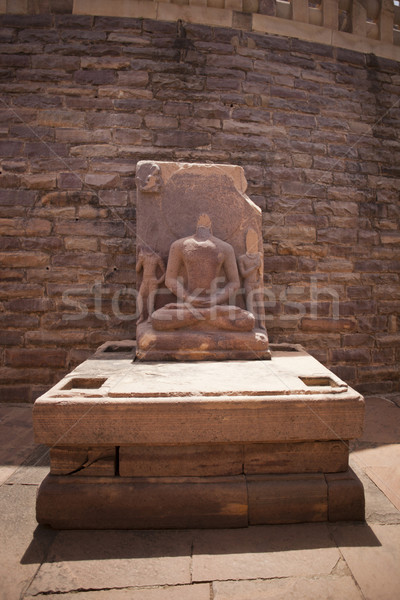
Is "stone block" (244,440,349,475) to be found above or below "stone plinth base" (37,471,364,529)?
above

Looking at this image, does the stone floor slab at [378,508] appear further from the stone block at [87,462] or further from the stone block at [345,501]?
the stone block at [87,462]

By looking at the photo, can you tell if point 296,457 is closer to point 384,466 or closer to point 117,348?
point 384,466

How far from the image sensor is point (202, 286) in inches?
122

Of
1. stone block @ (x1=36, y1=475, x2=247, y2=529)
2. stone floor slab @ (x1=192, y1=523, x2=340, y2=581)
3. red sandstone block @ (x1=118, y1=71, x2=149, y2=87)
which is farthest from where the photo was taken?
red sandstone block @ (x1=118, y1=71, x2=149, y2=87)

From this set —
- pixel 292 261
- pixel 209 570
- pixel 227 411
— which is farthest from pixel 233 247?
pixel 209 570

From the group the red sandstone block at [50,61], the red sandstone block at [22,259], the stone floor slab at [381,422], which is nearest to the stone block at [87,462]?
the stone floor slab at [381,422]

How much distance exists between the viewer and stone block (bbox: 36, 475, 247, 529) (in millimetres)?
1851

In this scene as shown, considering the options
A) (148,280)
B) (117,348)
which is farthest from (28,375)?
(148,280)

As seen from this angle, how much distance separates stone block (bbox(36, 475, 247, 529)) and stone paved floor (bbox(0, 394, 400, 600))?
4 centimetres

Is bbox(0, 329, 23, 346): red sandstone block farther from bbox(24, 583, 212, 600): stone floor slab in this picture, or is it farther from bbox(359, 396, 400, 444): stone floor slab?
bbox(359, 396, 400, 444): stone floor slab

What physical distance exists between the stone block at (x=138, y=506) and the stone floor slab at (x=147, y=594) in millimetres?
364

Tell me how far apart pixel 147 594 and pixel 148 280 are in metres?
2.15

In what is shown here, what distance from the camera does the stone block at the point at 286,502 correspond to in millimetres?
1878

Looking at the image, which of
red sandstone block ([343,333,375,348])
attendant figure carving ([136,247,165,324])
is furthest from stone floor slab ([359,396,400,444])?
attendant figure carving ([136,247,165,324])
